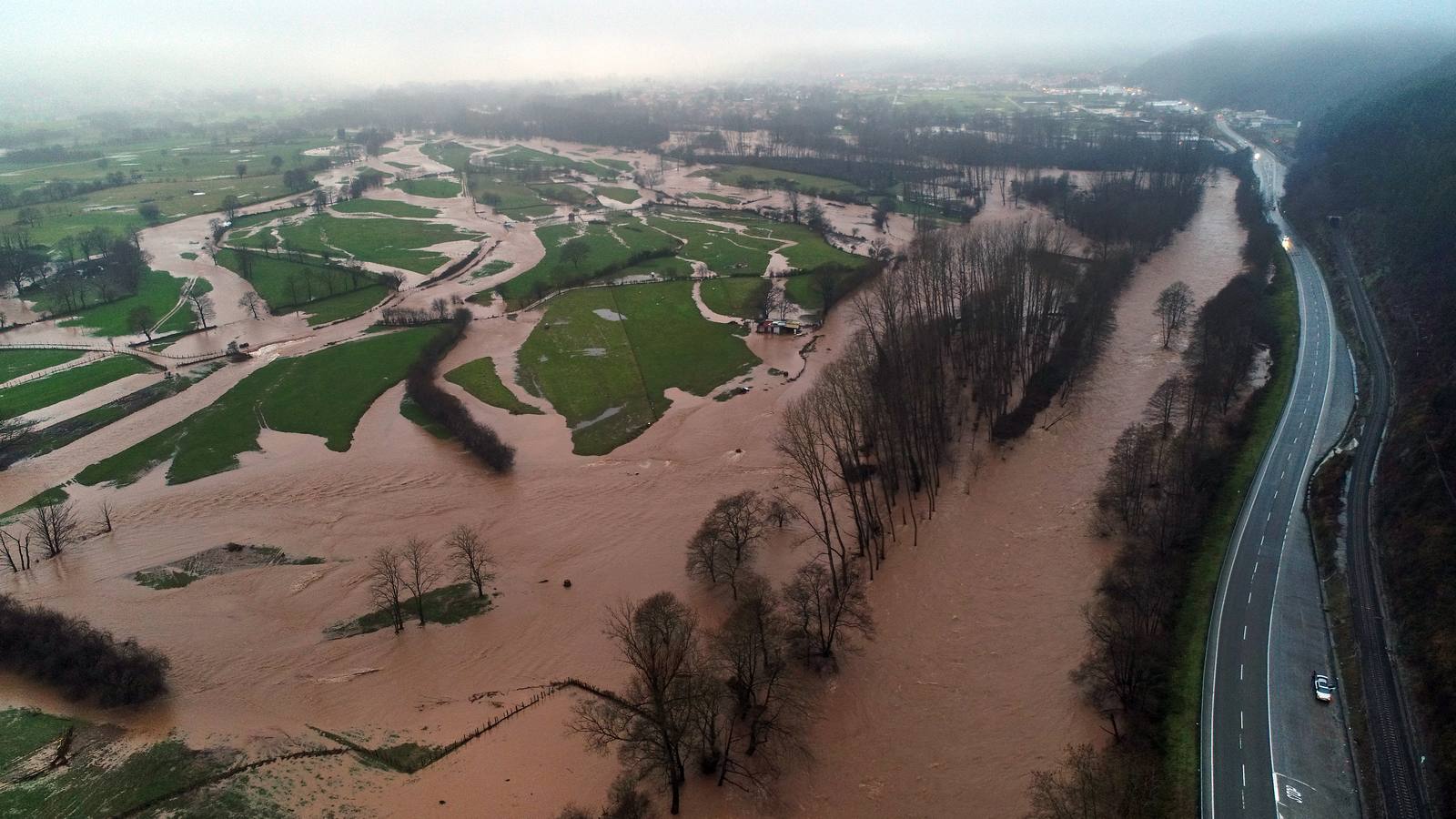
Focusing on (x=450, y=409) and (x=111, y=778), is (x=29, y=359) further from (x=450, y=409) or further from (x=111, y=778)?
(x=111, y=778)

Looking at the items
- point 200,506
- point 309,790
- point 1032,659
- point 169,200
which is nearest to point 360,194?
point 169,200

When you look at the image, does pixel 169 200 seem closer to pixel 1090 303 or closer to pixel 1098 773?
pixel 1090 303

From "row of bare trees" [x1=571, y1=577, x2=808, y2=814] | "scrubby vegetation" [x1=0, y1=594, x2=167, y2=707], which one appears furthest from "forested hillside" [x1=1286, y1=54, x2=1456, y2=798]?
"scrubby vegetation" [x1=0, y1=594, x2=167, y2=707]

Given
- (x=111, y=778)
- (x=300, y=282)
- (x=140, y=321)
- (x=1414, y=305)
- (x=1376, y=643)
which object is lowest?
(x=111, y=778)

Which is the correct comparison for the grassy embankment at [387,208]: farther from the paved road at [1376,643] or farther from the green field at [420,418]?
the paved road at [1376,643]

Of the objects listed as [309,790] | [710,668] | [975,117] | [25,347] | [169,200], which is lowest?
[309,790]

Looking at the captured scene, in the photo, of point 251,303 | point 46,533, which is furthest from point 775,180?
point 46,533

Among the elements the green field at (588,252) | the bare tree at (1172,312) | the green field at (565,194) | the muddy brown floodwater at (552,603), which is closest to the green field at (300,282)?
the green field at (588,252)
